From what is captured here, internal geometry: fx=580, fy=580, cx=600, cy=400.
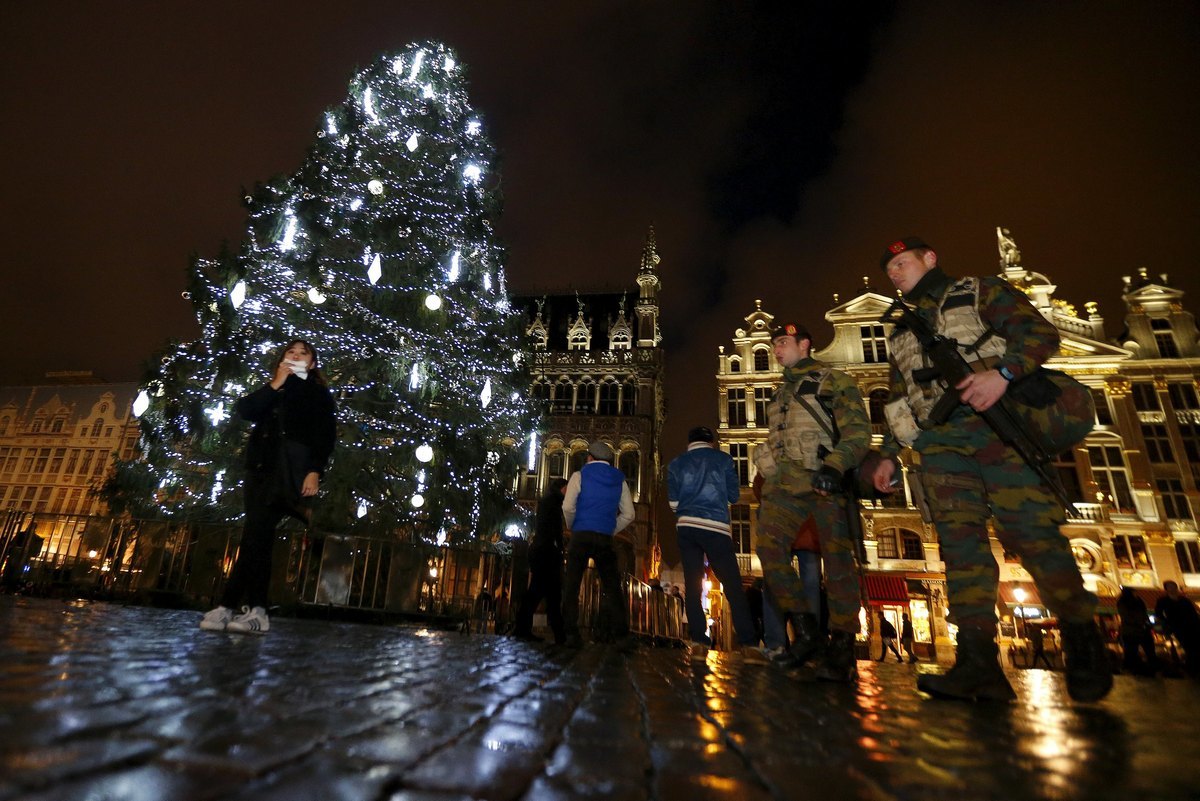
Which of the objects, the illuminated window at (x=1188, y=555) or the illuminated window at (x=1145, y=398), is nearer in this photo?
the illuminated window at (x=1188, y=555)

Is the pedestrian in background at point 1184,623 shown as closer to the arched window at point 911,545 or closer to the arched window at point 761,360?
the arched window at point 911,545

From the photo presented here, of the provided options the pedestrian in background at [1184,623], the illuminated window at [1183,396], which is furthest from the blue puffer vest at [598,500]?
the illuminated window at [1183,396]

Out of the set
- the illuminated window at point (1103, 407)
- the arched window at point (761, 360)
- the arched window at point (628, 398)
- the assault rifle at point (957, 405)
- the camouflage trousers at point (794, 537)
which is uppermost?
the arched window at point (761, 360)

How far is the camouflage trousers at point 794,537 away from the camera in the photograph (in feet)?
13.4

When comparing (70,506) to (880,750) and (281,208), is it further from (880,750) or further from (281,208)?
(880,750)

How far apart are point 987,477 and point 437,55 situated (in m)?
13.7

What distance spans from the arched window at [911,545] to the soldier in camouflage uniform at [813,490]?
1045 inches

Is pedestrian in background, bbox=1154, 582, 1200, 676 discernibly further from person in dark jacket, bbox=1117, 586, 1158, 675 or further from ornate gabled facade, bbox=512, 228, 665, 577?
ornate gabled facade, bbox=512, 228, 665, 577

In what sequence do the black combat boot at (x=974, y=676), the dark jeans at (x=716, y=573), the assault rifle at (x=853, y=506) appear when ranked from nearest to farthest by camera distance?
the black combat boot at (x=974, y=676) < the assault rifle at (x=853, y=506) < the dark jeans at (x=716, y=573)

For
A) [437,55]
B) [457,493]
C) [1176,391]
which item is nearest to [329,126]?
[437,55]

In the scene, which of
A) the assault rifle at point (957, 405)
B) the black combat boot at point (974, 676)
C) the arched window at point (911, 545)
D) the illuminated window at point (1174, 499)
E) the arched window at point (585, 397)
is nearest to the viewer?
the black combat boot at point (974, 676)

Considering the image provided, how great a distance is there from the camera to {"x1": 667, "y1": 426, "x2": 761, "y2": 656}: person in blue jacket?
542 centimetres

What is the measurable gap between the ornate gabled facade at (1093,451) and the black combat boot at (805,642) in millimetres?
21925

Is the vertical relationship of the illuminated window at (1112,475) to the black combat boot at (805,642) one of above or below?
above
